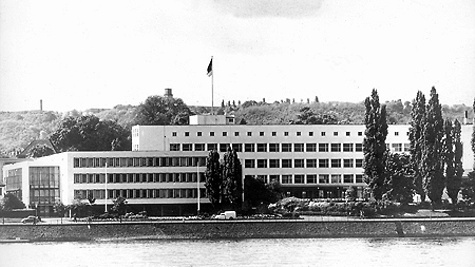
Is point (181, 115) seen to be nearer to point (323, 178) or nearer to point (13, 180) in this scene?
point (323, 178)

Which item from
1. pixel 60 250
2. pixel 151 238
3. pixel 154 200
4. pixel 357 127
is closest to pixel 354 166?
pixel 357 127

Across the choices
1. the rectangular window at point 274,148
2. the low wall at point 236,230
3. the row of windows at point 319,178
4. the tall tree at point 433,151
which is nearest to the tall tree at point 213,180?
the low wall at point 236,230

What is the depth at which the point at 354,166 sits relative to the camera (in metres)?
98.6

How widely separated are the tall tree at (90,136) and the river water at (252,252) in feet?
93.2

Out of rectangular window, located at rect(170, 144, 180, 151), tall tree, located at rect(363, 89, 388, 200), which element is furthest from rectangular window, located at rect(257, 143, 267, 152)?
tall tree, located at rect(363, 89, 388, 200)

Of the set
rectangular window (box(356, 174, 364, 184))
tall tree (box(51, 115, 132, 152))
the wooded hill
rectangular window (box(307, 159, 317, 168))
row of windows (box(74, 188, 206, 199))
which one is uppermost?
the wooded hill

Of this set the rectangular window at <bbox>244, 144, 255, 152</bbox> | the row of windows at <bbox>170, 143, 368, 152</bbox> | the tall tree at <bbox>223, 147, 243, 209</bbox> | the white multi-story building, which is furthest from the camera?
the rectangular window at <bbox>244, 144, 255, 152</bbox>

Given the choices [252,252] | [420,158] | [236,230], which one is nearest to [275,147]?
[420,158]

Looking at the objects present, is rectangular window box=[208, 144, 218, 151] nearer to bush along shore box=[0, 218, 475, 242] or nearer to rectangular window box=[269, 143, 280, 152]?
rectangular window box=[269, 143, 280, 152]

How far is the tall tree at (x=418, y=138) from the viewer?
294 ft

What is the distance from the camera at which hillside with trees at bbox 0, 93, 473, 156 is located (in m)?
117

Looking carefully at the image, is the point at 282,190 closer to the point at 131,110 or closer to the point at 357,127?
the point at 357,127

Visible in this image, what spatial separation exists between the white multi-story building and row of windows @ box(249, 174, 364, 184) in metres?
0.08

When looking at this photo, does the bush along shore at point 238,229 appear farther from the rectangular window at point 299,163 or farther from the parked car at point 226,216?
the rectangular window at point 299,163
